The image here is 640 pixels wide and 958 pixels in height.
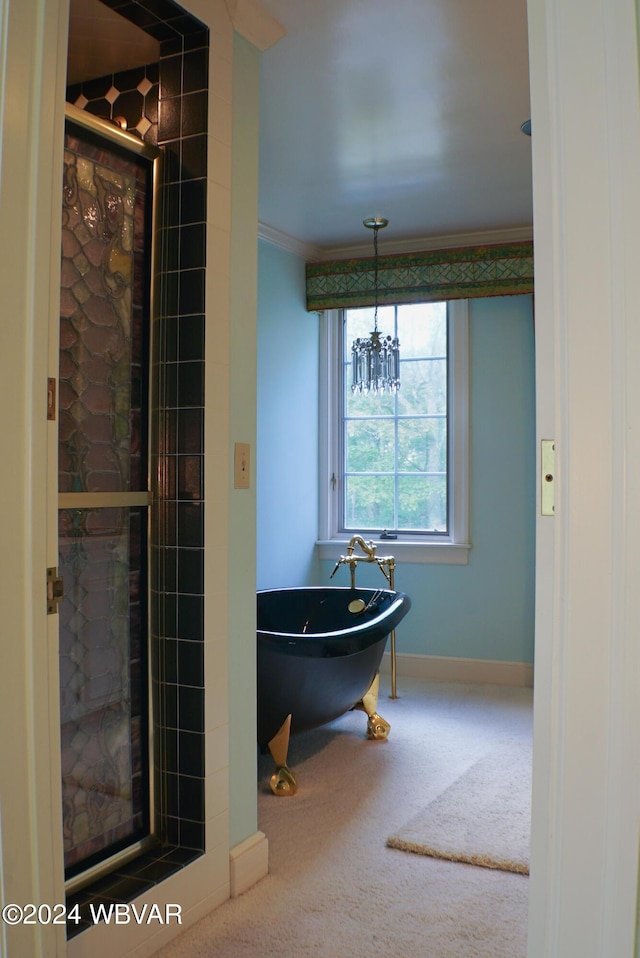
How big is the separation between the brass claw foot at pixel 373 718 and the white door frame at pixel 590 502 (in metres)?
2.92

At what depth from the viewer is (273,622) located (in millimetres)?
4012

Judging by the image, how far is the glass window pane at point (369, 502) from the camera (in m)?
5.11

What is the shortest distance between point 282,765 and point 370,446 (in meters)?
2.47

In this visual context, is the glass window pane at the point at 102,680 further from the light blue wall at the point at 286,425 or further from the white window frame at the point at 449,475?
the white window frame at the point at 449,475

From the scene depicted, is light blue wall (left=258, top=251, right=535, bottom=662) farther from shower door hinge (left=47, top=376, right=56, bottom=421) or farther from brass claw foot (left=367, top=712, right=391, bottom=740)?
shower door hinge (left=47, top=376, right=56, bottom=421)

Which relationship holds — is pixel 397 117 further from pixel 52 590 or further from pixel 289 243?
pixel 52 590

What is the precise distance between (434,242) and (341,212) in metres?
0.73

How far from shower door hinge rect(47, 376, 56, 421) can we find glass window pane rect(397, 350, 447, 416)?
12.4 feet

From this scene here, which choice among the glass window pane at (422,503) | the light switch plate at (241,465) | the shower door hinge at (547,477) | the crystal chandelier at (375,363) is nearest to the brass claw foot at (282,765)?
the light switch plate at (241,465)

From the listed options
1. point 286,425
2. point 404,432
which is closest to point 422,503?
point 404,432

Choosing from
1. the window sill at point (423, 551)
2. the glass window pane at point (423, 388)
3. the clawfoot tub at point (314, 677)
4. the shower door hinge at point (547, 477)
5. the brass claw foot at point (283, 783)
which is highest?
the glass window pane at point (423, 388)

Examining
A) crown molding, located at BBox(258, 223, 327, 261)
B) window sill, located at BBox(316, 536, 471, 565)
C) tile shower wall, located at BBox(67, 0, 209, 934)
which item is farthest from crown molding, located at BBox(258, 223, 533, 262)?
tile shower wall, located at BBox(67, 0, 209, 934)

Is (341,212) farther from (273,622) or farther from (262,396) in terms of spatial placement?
(273,622)

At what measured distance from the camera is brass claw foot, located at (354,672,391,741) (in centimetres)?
374
